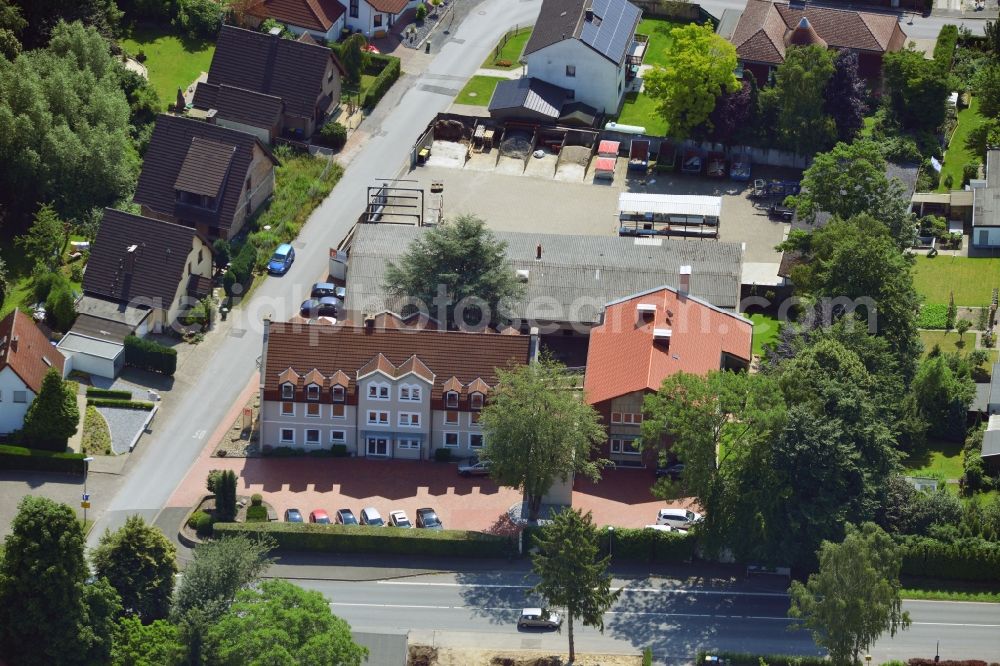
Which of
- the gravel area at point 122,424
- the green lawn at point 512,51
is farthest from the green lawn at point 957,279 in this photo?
the gravel area at point 122,424

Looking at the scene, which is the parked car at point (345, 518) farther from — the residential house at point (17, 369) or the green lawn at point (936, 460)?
the green lawn at point (936, 460)

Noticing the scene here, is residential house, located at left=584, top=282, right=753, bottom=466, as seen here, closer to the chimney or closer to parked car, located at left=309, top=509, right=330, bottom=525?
the chimney

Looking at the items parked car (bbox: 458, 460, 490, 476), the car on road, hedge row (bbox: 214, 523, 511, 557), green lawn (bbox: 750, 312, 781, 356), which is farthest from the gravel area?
green lawn (bbox: 750, 312, 781, 356)

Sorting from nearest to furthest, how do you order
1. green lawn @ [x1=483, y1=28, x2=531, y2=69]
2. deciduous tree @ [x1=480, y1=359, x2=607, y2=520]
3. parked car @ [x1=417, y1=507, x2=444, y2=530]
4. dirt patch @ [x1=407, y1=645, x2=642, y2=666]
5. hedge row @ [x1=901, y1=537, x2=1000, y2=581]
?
dirt patch @ [x1=407, y1=645, x2=642, y2=666] < hedge row @ [x1=901, y1=537, x2=1000, y2=581] < deciduous tree @ [x1=480, y1=359, x2=607, y2=520] < parked car @ [x1=417, y1=507, x2=444, y2=530] < green lawn @ [x1=483, y1=28, x2=531, y2=69]

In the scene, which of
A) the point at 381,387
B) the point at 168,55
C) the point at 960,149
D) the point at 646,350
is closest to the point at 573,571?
the point at 381,387

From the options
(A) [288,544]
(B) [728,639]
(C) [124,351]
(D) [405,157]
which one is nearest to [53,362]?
(C) [124,351]

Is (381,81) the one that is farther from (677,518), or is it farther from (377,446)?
(677,518)
